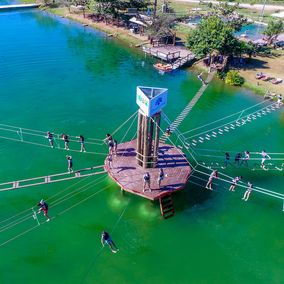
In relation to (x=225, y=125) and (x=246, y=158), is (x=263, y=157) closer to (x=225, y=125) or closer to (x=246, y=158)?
(x=246, y=158)

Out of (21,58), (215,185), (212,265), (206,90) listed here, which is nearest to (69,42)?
(21,58)

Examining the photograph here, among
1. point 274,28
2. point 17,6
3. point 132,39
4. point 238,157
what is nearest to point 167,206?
point 238,157

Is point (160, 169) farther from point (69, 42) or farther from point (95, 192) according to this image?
point (69, 42)

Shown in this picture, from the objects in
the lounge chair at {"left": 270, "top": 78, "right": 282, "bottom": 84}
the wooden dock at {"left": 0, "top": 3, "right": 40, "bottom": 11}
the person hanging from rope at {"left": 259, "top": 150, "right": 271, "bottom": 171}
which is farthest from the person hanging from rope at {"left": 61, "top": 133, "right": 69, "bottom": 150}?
the wooden dock at {"left": 0, "top": 3, "right": 40, "bottom": 11}

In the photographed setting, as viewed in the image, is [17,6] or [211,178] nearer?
[211,178]

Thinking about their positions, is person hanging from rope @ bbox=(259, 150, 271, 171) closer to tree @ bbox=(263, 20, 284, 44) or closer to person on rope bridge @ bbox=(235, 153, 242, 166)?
person on rope bridge @ bbox=(235, 153, 242, 166)

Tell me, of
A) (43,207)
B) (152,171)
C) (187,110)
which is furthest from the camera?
(187,110)
